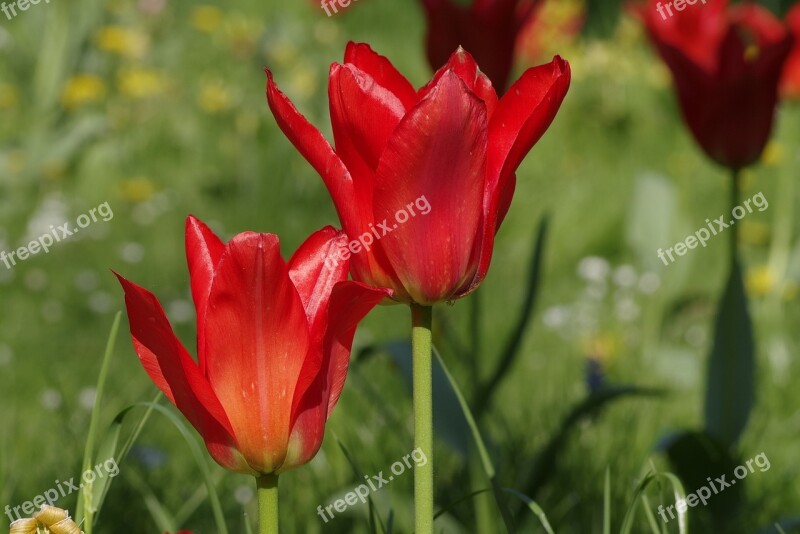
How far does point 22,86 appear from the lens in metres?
3.72

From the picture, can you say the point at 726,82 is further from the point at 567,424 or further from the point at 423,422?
the point at 423,422

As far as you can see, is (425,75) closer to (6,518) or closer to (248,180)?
(248,180)

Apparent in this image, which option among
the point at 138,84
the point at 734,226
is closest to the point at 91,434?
the point at 734,226

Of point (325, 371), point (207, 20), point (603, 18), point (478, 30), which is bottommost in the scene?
point (325, 371)

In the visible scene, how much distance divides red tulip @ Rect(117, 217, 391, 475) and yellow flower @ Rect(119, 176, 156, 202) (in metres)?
2.67

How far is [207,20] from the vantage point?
184 inches

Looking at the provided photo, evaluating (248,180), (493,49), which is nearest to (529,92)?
(493,49)

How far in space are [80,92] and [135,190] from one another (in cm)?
51

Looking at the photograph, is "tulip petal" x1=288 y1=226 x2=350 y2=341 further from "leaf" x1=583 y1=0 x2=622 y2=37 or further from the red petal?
"leaf" x1=583 y1=0 x2=622 y2=37

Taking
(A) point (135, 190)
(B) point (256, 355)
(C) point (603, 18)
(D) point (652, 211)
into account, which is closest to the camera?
(B) point (256, 355)

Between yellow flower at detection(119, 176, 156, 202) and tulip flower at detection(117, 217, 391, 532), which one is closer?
tulip flower at detection(117, 217, 391, 532)

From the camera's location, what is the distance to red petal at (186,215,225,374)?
0.68m

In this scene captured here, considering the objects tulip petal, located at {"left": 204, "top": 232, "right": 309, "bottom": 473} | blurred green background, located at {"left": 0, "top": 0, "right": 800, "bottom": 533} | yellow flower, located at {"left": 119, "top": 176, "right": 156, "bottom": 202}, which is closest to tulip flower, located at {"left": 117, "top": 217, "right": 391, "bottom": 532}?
tulip petal, located at {"left": 204, "top": 232, "right": 309, "bottom": 473}

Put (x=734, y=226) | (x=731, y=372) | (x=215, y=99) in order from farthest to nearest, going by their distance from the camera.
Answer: (x=215, y=99) < (x=731, y=372) < (x=734, y=226)
